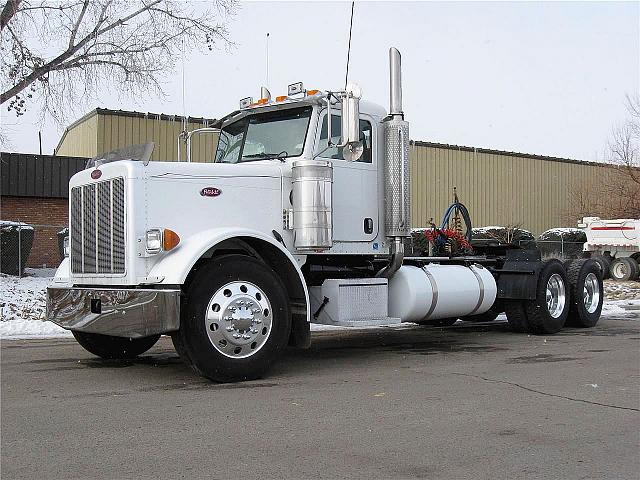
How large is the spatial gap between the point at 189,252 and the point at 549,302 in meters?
6.89

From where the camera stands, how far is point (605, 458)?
504cm

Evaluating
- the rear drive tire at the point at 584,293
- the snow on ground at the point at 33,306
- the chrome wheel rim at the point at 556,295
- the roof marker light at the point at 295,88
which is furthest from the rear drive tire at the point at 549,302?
the roof marker light at the point at 295,88

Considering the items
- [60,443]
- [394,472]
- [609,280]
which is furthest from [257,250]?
[609,280]

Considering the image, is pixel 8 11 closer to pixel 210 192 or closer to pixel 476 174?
pixel 210 192

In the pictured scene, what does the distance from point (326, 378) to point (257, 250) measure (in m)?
1.53

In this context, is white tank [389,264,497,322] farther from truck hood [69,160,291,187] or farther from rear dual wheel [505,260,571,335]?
truck hood [69,160,291,187]

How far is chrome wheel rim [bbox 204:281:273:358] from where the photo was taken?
741 centimetres

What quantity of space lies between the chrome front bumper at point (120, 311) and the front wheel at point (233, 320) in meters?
0.22

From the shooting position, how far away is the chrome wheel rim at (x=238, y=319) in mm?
7406

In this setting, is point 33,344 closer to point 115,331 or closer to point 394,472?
point 115,331

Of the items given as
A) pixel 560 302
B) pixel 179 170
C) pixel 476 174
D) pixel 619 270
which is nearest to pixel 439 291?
pixel 560 302

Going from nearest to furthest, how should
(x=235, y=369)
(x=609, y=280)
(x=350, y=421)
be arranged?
(x=350, y=421) < (x=235, y=369) < (x=609, y=280)

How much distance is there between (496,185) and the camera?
36.2 metres

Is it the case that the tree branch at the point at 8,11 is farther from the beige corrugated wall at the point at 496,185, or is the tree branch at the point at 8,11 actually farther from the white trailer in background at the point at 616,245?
the white trailer in background at the point at 616,245
